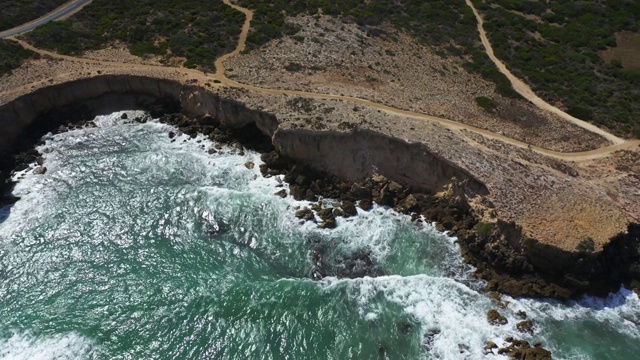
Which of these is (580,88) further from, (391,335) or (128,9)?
(128,9)

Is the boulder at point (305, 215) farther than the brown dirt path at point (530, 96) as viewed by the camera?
No

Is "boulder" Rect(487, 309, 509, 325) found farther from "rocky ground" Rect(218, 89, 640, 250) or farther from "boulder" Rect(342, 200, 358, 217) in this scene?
"boulder" Rect(342, 200, 358, 217)

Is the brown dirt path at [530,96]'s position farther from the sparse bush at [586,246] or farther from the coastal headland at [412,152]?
the sparse bush at [586,246]

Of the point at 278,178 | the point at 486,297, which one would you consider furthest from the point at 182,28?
the point at 486,297

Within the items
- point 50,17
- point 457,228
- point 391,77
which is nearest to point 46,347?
point 457,228

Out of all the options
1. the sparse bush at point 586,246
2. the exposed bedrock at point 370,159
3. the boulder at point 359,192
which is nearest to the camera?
the sparse bush at point 586,246

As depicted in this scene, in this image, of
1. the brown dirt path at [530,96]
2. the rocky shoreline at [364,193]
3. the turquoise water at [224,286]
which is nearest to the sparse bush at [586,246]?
the rocky shoreline at [364,193]
